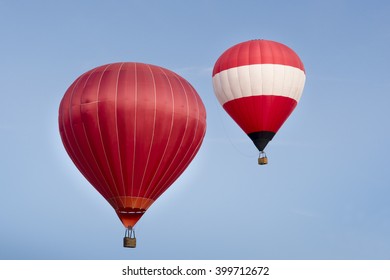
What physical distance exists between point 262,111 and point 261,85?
106 cm

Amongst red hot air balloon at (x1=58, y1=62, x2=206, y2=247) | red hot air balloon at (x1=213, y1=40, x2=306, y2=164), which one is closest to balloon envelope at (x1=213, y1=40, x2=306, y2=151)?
red hot air balloon at (x1=213, y1=40, x2=306, y2=164)

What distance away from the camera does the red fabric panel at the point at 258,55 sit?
3328cm

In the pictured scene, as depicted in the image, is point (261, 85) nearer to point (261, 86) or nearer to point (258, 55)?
point (261, 86)

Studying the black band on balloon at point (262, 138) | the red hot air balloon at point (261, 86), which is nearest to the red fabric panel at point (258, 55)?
the red hot air balloon at point (261, 86)

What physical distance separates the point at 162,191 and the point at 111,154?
261cm

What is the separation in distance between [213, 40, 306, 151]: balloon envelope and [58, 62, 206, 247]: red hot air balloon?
3998 mm

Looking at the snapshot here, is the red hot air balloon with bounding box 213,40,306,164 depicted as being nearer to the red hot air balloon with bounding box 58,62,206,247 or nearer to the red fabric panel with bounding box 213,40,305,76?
the red fabric panel with bounding box 213,40,305,76

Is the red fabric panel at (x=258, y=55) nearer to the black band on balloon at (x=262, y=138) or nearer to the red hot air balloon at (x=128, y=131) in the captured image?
the black band on balloon at (x=262, y=138)

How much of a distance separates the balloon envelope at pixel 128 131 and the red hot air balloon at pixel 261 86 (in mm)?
4031

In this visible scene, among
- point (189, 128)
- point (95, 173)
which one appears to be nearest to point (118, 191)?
point (95, 173)

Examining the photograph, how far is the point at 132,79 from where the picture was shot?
29.3 m

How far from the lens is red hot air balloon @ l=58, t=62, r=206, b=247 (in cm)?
2875

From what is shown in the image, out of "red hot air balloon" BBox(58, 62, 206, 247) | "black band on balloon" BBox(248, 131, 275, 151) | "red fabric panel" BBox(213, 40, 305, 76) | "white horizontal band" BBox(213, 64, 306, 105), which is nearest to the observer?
"red hot air balloon" BBox(58, 62, 206, 247)

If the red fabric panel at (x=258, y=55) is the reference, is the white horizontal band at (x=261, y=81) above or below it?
below
